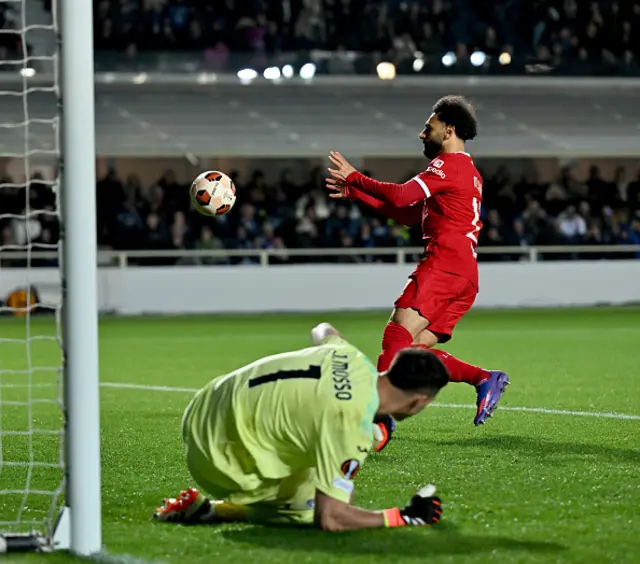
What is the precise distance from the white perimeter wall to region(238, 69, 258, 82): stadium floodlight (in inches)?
222

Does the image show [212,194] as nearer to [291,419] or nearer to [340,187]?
[340,187]

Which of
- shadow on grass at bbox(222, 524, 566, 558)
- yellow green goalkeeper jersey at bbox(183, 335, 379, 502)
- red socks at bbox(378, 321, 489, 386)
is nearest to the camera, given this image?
shadow on grass at bbox(222, 524, 566, 558)

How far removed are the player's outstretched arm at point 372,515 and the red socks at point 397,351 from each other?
1973mm

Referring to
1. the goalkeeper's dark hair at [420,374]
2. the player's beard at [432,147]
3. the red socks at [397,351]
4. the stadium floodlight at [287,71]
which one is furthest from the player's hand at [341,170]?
the stadium floodlight at [287,71]

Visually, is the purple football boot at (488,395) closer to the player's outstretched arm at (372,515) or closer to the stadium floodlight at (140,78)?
the player's outstretched arm at (372,515)

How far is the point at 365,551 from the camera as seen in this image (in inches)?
182

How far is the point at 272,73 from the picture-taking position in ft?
87.5

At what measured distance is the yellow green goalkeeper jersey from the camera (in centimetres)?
473

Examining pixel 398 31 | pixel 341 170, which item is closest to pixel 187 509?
pixel 341 170

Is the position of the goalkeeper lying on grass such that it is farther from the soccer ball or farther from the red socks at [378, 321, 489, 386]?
the soccer ball

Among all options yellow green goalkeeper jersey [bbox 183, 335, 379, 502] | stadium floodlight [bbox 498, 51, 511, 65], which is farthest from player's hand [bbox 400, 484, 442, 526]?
stadium floodlight [bbox 498, 51, 511, 65]

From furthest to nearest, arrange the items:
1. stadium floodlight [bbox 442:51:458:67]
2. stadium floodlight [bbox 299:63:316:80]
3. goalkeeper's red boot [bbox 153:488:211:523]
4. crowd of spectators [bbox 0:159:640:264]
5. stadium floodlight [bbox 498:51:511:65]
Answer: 1. stadium floodlight [bbox 498:51:511:65]
2. stadium floodlight [bbox 442:51:458:67]
3. stadium floodlight [bbox 299:63:316:80]
4. crowd of spectators [bbox 0:159:640:264]
5. goalkeeper's red boot [bbox 153:488:211:523]

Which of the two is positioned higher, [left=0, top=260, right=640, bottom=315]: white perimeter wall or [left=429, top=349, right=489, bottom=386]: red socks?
[left=429, top=349, right=489, bottom=386]: red socks

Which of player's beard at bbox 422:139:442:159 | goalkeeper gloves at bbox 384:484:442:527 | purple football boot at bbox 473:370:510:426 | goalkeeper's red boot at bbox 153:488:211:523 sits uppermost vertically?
player's beard at bbox 422:139:442:159
